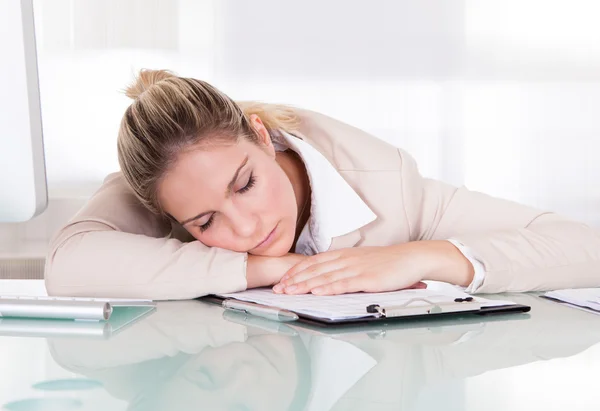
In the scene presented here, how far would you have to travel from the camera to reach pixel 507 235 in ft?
4.16

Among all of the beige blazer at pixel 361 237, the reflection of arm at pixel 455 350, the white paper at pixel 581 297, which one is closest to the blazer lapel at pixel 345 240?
the beige blazer at pixel 361 237

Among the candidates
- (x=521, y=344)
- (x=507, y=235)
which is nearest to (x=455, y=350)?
(x=521, y=344)

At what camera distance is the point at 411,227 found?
1495mm

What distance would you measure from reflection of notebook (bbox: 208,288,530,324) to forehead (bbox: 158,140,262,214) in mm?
182

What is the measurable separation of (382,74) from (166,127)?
7.28ft

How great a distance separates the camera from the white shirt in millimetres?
1395

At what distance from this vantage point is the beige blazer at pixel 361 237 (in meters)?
1.18

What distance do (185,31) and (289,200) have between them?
2139 mm

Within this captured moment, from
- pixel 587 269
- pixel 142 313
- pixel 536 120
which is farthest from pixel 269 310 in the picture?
pixel 536 120

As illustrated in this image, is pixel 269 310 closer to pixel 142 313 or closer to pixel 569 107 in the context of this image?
pixel 142 313

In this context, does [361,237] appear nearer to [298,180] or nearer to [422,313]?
[298,180]

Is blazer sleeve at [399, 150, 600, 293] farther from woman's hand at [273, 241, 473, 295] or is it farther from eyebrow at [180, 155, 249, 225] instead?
eyebrow at [180, 155, 249, 225]

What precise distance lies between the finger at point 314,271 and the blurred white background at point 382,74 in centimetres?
218

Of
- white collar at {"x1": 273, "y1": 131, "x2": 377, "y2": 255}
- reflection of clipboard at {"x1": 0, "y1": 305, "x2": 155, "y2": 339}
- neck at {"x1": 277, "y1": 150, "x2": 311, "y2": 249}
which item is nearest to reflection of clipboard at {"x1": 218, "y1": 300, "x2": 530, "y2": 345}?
reflection of clipboard at {"x1": 0, "y1": 305, "x2": 155, "y2": 339}
